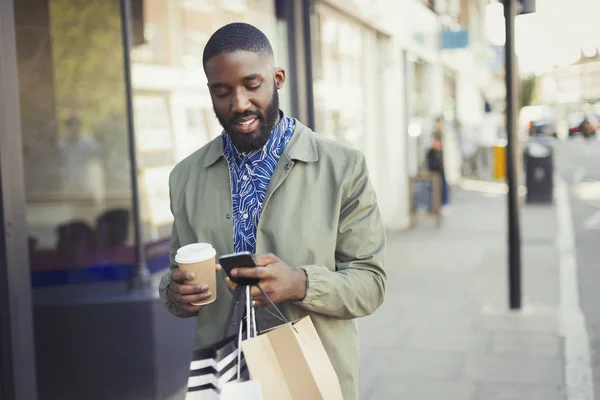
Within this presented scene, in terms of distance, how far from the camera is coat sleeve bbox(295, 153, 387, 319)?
198cm

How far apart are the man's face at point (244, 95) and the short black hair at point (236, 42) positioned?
14mm

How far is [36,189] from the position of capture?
5.62 metres

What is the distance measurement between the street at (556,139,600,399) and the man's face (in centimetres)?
340

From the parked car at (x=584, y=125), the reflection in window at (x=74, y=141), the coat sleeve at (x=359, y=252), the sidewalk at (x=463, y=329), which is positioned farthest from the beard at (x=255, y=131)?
the parked car at (x=584, y=125)

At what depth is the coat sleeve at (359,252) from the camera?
6.51 ft

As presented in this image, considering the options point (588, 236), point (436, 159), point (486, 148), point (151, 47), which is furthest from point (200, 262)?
point (486, 148)

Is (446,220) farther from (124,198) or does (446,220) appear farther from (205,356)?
(205,356)

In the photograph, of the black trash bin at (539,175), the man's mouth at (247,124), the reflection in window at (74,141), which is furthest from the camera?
the black trash bin at (539,175)

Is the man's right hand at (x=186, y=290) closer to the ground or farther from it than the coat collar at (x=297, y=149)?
closer to the ground

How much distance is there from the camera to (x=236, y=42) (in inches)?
74.9

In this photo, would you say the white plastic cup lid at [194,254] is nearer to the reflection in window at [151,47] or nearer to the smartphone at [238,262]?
the smartphone at [238,262]

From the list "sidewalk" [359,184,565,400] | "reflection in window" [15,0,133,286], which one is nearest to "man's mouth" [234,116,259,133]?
"sidewalk" [359,184,565,400]

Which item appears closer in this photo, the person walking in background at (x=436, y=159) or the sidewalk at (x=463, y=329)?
the sidewalk at (x=463, y=329)

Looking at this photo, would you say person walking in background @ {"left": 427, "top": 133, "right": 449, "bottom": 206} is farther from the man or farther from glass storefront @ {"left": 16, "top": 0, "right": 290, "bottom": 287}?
the man
